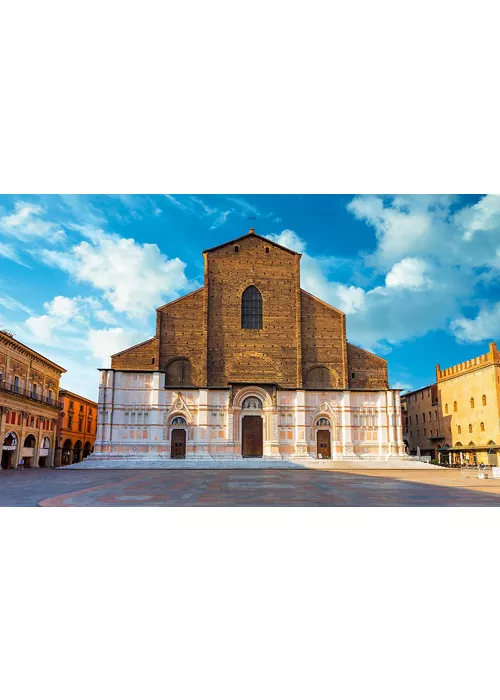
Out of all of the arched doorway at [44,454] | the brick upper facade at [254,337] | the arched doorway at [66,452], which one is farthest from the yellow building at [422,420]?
the arched doorway at [66,452]

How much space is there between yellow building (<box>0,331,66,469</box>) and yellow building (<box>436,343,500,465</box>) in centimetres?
3113

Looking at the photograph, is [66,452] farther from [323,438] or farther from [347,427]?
[347,427]

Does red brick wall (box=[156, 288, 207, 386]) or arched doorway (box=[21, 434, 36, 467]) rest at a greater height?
red brick wall (box=[156, 288, 207, 386])

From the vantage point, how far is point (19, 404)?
1362 inches

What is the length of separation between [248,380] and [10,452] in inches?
666

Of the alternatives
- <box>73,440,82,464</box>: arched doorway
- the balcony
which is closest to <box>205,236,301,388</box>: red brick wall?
the balcony

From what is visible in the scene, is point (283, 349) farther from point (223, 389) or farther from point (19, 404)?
point (19, 404)

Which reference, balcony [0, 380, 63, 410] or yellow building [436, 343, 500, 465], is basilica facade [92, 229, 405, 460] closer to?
balcony [0, 380, 63, 410]

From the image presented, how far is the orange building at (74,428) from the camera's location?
47.2 m

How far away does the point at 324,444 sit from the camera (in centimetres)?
3766

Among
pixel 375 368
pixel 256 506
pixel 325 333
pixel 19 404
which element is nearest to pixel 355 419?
pixel 375 368

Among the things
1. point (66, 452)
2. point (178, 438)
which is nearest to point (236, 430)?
point (178, 438)

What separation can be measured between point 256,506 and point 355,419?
90.8ft

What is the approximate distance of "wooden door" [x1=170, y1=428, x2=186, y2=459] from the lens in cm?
3639
